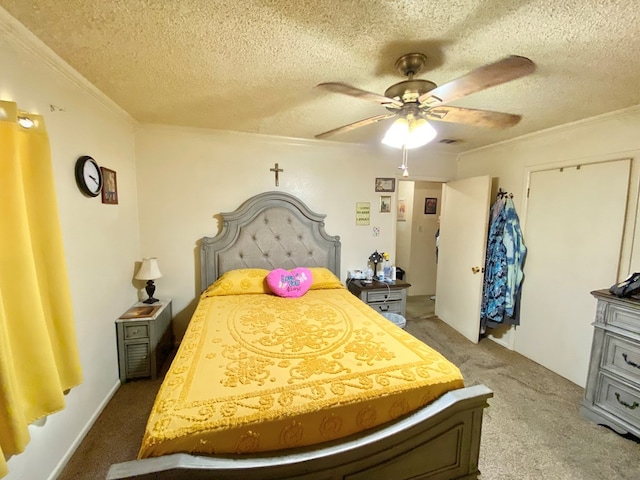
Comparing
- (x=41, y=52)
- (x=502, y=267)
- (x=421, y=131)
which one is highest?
(x=41, y=52)

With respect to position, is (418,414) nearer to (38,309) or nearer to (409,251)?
(38,309)

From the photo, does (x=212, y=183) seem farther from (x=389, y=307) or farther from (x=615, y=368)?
(x=615, y=368)

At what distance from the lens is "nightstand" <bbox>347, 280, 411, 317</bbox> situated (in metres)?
2.90

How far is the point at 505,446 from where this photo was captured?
1739 millimetres

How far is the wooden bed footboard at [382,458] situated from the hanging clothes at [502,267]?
1.81 meters

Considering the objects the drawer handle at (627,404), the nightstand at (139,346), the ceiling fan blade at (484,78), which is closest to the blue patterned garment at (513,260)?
the drawer handle at (627,404)

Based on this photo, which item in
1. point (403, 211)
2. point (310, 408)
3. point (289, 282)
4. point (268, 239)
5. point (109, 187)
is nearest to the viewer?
point (310, 408)

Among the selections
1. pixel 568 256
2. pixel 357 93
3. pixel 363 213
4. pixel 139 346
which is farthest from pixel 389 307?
pixel 139 346

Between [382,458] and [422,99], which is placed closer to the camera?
[382,458]

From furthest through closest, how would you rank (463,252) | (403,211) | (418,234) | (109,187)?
(403,211) < (418,234) < (463,252) < (109,187)

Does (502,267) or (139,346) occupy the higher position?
(502,267)

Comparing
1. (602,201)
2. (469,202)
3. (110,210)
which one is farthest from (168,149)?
(602,201)

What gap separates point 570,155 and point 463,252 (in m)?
1.31

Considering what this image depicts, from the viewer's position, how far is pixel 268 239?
2.88 metres
